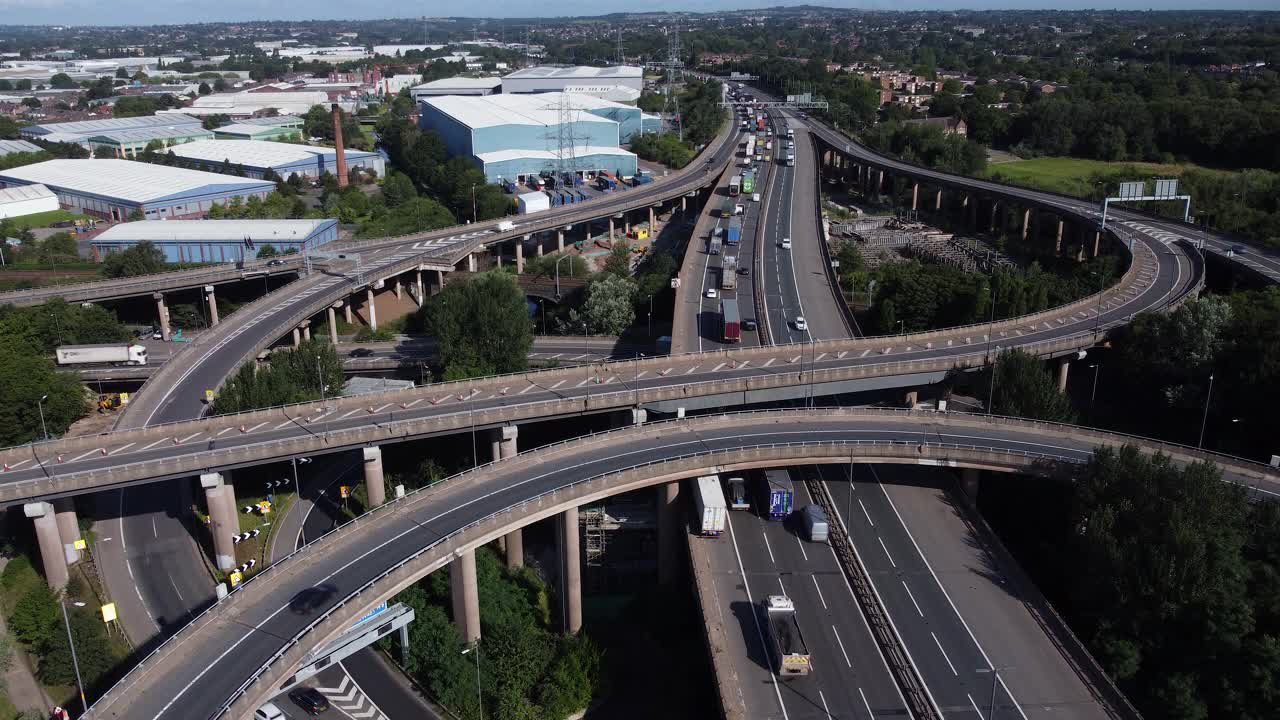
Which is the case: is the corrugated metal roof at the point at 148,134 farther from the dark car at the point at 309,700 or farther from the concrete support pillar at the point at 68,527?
the dark car at the point at 309,700

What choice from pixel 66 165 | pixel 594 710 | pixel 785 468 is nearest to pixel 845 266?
pixel 785 468

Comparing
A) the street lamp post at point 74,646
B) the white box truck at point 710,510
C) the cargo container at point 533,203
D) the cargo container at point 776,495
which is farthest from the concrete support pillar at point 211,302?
the cargo container at point 776,495

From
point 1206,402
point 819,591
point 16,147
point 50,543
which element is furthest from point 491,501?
point 16,147

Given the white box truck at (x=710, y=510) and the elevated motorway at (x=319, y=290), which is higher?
the elevated motorway at (x=319, y=290)

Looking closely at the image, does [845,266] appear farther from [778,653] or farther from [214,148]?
[214,148]

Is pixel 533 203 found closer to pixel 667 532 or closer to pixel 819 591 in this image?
pixel 667 532

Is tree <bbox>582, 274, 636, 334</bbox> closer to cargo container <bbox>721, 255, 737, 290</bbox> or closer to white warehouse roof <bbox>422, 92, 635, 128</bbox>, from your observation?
cargo container <bbox>721, 255, 737, 290</bbox>

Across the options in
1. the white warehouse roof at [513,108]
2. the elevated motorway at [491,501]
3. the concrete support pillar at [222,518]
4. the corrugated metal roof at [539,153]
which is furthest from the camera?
the white warehouse roof at [513,108]
